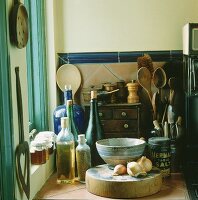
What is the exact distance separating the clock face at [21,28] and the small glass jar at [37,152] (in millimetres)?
533

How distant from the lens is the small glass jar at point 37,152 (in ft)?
6.96

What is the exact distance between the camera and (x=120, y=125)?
2.52 m

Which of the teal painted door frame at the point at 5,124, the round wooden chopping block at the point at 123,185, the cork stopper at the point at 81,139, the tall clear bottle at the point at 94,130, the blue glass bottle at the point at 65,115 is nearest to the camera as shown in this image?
the teal painted door frame at the point at 5,124

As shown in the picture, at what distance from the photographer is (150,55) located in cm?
263

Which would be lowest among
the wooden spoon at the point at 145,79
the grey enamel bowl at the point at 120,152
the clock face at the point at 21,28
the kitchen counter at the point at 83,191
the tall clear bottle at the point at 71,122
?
the kitchen counter at the point at 83,191

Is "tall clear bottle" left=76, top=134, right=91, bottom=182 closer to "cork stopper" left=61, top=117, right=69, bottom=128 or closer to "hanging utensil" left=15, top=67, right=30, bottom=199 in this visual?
"cork stopper" left=61, top=117, right=69, bottom=128

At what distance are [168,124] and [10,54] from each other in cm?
104

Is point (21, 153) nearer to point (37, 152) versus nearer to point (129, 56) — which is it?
point (37, 152)

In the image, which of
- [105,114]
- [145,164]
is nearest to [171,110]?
[105,114]

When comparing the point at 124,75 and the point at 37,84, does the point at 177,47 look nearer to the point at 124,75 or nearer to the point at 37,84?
the point at 124,75

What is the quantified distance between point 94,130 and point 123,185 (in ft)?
1.51

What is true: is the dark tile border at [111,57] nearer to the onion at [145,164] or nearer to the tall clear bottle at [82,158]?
the tall clear bottle at [82,158]

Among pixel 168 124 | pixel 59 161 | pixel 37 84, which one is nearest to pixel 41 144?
pixel 59 161

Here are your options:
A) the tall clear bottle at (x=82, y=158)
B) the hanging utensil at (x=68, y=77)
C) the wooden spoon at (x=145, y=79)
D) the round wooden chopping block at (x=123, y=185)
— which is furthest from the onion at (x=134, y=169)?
the hanging utensil at (x=68, y=77)
